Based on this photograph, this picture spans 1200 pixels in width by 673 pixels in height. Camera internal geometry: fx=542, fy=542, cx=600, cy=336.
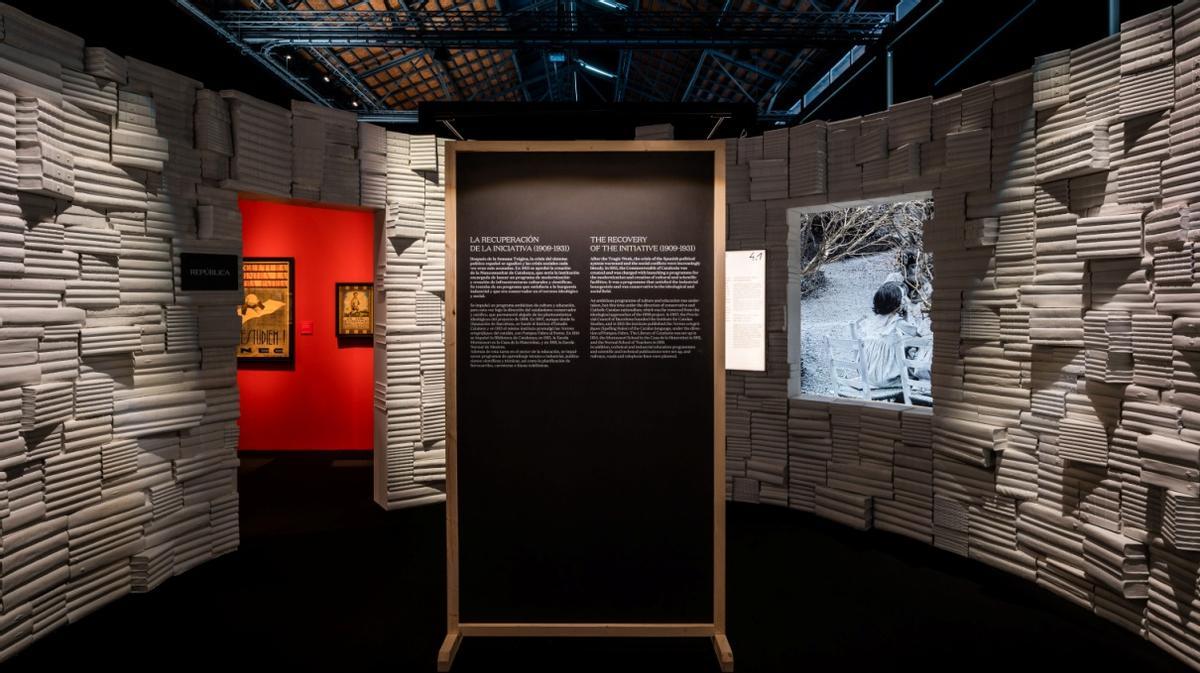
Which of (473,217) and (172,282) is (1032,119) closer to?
(473,217)

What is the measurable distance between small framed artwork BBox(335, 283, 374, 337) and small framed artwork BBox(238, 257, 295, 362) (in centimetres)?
53

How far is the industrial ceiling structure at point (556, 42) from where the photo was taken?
4754mm

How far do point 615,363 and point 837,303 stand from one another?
5744 millimetres

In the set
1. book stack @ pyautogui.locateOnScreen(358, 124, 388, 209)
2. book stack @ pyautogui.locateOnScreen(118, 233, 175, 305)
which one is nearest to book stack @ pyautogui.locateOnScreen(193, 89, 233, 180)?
book stack @ pyautogui.locateOnScreen(118, 233, 175, 305)

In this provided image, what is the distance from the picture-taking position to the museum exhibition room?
2.47 m

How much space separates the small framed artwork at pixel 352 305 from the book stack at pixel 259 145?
1994mm

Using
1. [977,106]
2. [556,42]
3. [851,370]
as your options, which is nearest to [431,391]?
[556,42]

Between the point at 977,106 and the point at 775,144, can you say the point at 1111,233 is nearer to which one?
the point at 977,106

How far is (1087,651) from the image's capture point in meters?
2.75

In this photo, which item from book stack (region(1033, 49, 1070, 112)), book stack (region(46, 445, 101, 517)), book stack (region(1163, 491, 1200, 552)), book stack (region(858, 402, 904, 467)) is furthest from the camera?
book stack (region(858, 402, 904, 467))

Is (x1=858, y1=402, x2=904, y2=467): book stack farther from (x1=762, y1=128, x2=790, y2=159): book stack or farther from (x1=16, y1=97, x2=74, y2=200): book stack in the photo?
(x1=16, y1=97, x2=74, y2=200): book stack

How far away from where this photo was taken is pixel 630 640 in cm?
282

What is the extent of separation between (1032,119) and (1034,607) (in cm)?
294

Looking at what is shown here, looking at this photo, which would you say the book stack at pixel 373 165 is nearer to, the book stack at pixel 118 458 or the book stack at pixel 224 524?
the book stack at pixel 118 458
